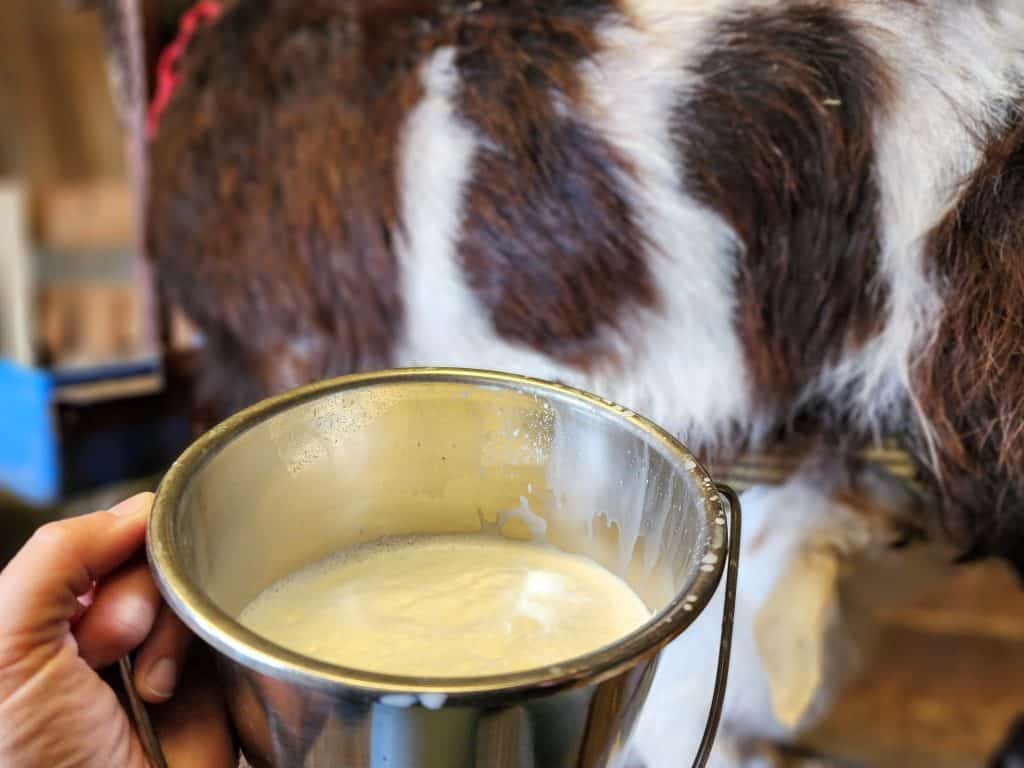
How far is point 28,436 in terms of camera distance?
38.3 inches

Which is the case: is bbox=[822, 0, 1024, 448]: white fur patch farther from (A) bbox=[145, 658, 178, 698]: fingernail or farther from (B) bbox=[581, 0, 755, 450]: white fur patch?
(A) bbox=[145, 658, 178, 698]: fingernail

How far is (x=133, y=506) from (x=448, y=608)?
0.14m

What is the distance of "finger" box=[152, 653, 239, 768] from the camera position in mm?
408

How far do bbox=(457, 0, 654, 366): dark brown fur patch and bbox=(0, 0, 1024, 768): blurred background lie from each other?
375 mm

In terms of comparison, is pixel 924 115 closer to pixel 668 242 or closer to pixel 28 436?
pixel 668 242

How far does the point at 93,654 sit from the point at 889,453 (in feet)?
1.43

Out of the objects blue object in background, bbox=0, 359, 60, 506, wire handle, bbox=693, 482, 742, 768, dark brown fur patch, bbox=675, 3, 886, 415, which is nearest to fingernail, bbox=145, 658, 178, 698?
wire handle, bbox=693, 482, 742, 768

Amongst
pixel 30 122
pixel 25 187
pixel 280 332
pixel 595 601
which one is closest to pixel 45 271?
pixel 25 187

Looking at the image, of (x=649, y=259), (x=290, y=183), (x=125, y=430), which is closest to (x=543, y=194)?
(x=649, y=259)

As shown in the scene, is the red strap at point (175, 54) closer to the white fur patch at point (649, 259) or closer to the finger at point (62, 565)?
the white fur patch at point (649, 259)

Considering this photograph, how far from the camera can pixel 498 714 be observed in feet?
0.98

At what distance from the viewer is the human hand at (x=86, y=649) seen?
1.21 ft

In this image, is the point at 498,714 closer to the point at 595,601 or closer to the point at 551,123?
the point at 595,601

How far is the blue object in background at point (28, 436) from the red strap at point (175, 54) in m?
0.31
